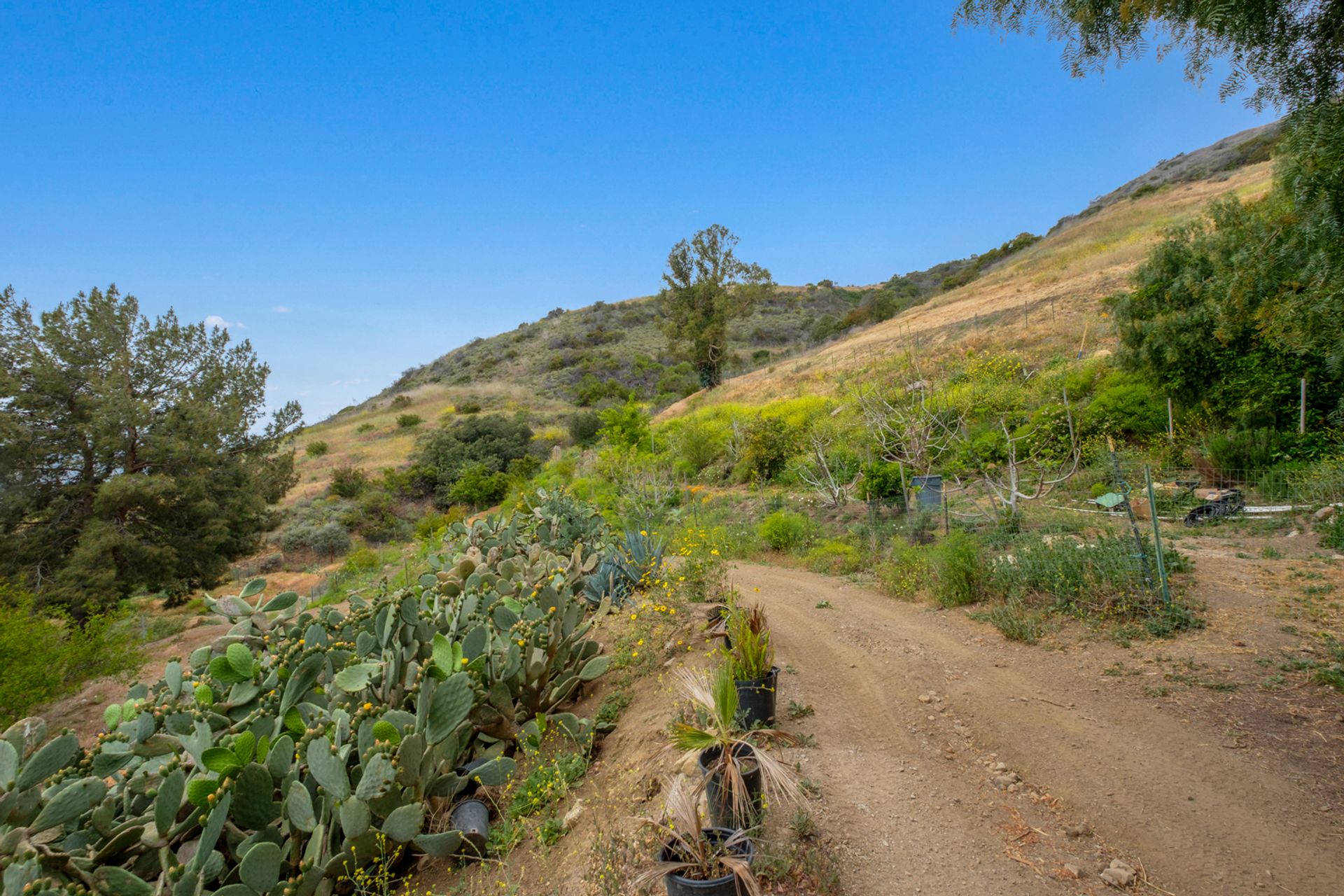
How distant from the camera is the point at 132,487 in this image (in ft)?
43.5

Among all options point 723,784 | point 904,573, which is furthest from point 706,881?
point 904,573

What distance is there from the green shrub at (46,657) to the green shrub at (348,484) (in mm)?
18957

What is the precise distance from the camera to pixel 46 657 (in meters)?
7.82

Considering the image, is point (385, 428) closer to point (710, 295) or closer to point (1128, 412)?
point (710, 295)

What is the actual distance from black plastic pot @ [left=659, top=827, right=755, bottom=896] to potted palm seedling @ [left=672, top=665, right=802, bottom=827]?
Result: 0.42ft

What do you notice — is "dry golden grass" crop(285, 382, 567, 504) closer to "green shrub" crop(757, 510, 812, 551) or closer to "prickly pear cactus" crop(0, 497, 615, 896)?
"green shrub" crop(757, 510, 812, 551)

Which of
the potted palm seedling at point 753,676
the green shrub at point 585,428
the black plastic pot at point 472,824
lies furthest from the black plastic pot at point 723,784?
the green shrub at point 585,428

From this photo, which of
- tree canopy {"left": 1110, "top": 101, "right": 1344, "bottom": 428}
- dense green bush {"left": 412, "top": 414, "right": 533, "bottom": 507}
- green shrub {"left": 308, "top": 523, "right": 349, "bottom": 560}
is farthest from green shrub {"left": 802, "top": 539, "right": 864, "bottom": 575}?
dense green bush {"left": 412, "top": 414, "right": 533, "bottom": 507}

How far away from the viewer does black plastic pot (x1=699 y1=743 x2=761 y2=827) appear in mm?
2641

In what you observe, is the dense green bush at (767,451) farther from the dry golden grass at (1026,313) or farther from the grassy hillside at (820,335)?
the grassy hillside at (820,335)

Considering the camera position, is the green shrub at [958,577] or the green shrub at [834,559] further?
the green shrub at [834,559]

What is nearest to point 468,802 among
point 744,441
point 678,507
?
point 678,507

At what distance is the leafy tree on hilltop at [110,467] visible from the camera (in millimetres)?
12633

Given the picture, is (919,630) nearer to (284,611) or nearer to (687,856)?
(687,856)
